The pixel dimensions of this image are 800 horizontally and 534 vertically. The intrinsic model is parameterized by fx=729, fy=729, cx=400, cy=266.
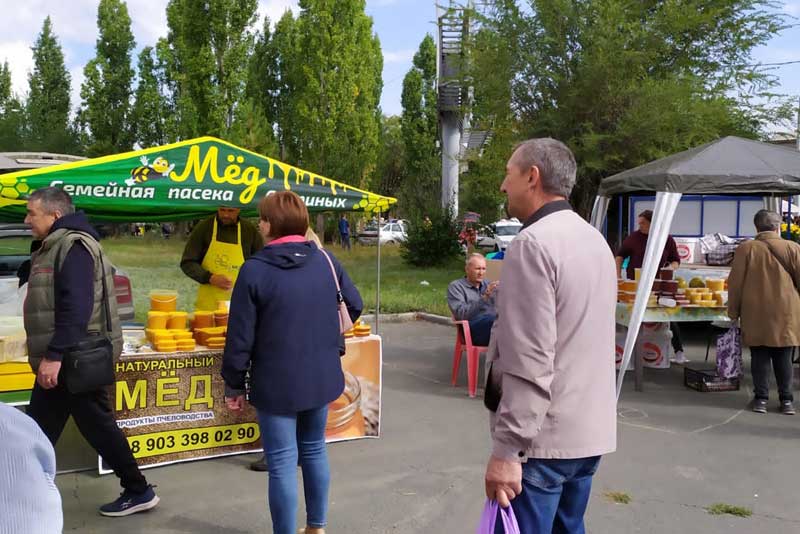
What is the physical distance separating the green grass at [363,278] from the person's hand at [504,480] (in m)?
10.0

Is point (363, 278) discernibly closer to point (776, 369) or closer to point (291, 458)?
point (776, 369)

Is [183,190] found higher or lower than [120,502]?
higher

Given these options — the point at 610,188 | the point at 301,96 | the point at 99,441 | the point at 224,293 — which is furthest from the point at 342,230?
the point at 99,441

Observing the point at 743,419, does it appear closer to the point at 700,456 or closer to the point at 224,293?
the point at 700,456

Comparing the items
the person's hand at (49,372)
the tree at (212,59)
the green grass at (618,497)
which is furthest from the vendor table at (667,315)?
the tree at (212,59)

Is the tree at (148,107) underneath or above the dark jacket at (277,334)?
above

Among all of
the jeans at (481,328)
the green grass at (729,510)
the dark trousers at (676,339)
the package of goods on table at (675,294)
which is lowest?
the green grass at (729,510)

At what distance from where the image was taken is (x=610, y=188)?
27.3ft

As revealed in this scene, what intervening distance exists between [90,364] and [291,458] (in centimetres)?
124

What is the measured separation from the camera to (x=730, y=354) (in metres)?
7.24

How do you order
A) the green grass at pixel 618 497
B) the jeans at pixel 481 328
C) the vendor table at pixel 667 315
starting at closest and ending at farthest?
the green grass at pixel 618 497, the jeans at pixel 481 328, the vendor table at pixel 667 315

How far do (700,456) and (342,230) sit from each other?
87.2ft

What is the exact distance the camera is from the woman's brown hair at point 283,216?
11.1ft

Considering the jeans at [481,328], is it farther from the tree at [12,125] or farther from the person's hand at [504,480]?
the tree at [12,125]
